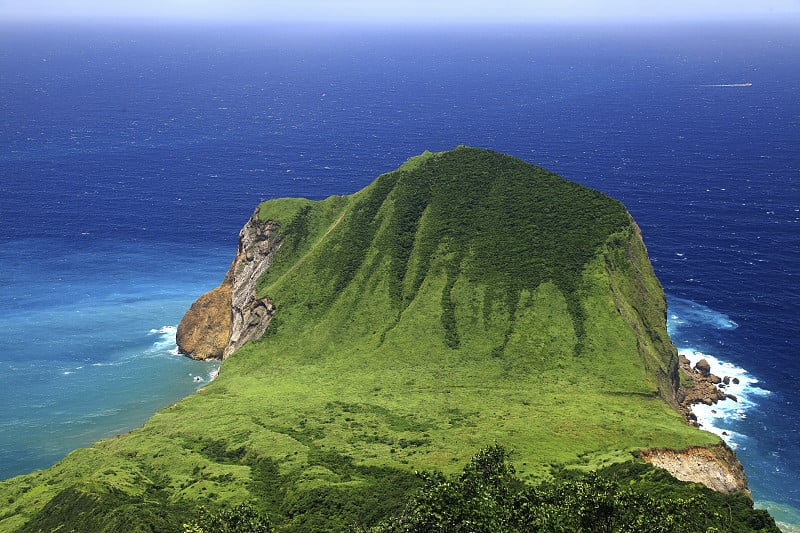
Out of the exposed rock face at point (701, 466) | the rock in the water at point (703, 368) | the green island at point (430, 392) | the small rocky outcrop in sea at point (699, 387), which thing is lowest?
the small rocky outcrop in sea at point (699, 387)

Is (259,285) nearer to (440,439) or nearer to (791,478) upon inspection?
(440,439)

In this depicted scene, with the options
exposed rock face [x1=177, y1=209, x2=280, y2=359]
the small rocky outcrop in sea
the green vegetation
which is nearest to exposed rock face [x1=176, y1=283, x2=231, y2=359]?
exposed rock face [x1=177, y1=209, x2=280, y2=359]

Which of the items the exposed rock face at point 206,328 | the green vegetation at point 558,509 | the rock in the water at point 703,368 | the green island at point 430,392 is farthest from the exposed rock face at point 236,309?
the green vegetation at point 558,509

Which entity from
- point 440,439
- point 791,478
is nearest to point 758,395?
point 791,478

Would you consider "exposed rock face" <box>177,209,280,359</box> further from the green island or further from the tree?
the tree

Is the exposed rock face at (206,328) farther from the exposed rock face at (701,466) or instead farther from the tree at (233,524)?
the exposed rock face at (701,466)

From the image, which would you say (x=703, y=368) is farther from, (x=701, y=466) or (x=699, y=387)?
(x=701, y=466)
